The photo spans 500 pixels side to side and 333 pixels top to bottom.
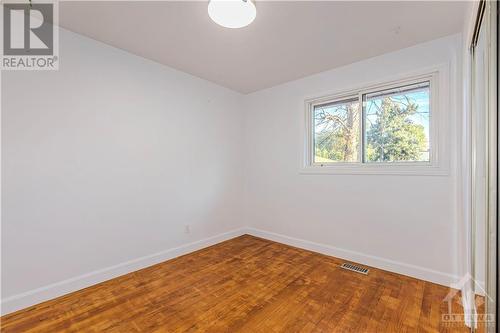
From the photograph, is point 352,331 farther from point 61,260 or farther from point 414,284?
point 61,260

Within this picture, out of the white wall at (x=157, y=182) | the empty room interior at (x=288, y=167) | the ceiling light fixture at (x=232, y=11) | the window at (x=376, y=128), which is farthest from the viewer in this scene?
the window at (x=376, y=128)

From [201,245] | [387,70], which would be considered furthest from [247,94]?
[201,245]

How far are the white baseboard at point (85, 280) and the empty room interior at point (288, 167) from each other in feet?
0.04

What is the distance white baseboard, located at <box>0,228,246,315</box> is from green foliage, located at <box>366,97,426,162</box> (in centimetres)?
267

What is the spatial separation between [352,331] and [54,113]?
308 centimetres

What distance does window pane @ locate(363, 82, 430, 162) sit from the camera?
2488 millimetres

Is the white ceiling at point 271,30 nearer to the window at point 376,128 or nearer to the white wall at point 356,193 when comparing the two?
the white wall at point 356,193

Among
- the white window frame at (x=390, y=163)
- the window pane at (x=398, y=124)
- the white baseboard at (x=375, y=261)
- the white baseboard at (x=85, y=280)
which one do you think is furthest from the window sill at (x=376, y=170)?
the white baseboard at (x=85, y=280)

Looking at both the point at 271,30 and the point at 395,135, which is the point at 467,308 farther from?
the point at 271,30

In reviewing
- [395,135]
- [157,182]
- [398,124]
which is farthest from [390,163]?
[157,182]

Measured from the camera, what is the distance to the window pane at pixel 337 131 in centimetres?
301

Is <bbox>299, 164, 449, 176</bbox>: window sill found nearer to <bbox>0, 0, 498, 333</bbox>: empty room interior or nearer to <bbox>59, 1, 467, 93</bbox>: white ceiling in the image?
<bbox>0, 0, 498, 333</bbox>: empty room interior

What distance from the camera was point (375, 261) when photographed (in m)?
2.67

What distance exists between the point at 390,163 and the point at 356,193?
516mm
